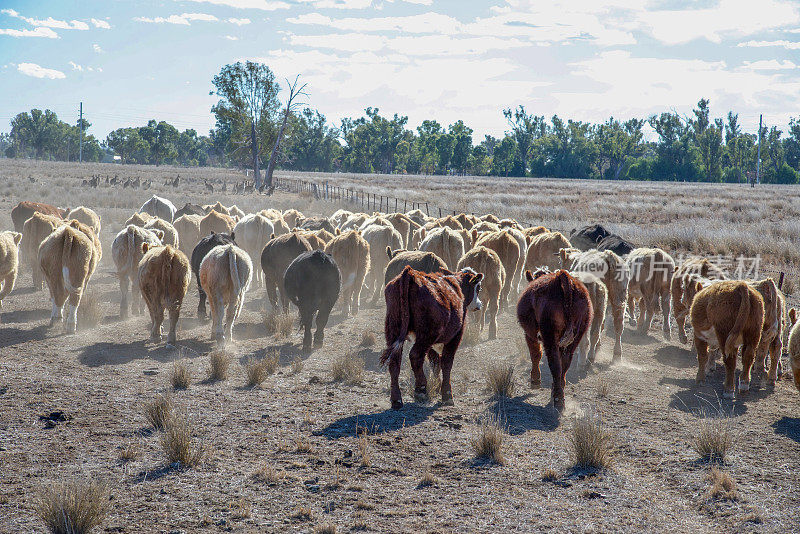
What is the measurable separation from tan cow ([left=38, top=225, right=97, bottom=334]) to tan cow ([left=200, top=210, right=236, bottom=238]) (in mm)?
6036

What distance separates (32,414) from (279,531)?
143 inches

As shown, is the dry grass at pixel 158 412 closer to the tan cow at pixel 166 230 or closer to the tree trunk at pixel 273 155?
the tan cow at pixel 166 230

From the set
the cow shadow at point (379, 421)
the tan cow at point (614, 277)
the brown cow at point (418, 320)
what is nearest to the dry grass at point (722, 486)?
the cow shadow at point (379, 421)

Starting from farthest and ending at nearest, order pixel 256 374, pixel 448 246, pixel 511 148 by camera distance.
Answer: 1. pixel 511 148
2. pixel 448 246
3. pixel 256 374

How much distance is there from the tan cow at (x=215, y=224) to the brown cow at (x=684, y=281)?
10568 millimetres

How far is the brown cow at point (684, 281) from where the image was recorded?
36.2ft

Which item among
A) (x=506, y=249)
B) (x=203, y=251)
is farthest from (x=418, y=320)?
(x=203, y=251)

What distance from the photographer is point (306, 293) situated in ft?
34.2

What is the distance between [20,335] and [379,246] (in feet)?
23.4

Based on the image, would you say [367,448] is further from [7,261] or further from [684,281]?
[7,261]

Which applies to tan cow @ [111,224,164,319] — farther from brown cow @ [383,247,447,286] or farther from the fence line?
the fence line

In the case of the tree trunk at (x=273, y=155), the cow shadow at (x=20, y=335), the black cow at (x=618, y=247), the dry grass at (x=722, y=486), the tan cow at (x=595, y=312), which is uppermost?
the tree trunk at (x=273, y=155)

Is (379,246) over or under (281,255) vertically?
over

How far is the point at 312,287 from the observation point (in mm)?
10445
